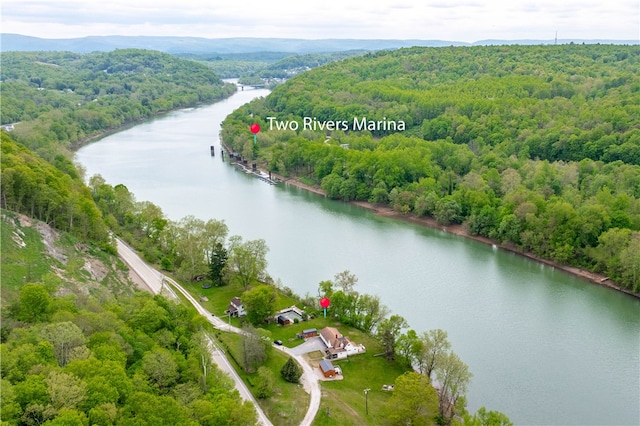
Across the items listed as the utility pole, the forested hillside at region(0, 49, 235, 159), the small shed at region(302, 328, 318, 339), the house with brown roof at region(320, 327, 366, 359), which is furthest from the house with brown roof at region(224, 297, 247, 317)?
the forested hillside at region(0, 49, 235, 159)

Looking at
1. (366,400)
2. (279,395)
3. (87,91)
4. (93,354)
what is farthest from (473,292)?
(87,91)

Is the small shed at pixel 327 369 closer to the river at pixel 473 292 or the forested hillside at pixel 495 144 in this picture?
the river at pixel 473 292

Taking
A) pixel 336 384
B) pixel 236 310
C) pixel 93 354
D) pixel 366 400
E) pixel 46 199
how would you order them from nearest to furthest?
pixel 93 354, pixel 366 400, pixel 336 384, pixel 236 310, pixel 46 199

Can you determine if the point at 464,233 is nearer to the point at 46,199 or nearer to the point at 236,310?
the point at 236,310

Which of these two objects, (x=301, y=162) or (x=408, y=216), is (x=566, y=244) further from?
(x=301, y=162)

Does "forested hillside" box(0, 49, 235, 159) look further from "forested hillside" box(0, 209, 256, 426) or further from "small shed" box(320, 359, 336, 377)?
"small shed" box(320, 359, 336, 377)

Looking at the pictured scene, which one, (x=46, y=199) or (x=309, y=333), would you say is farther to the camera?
(x=46, y=199)

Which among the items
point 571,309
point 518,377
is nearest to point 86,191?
point 518,377
